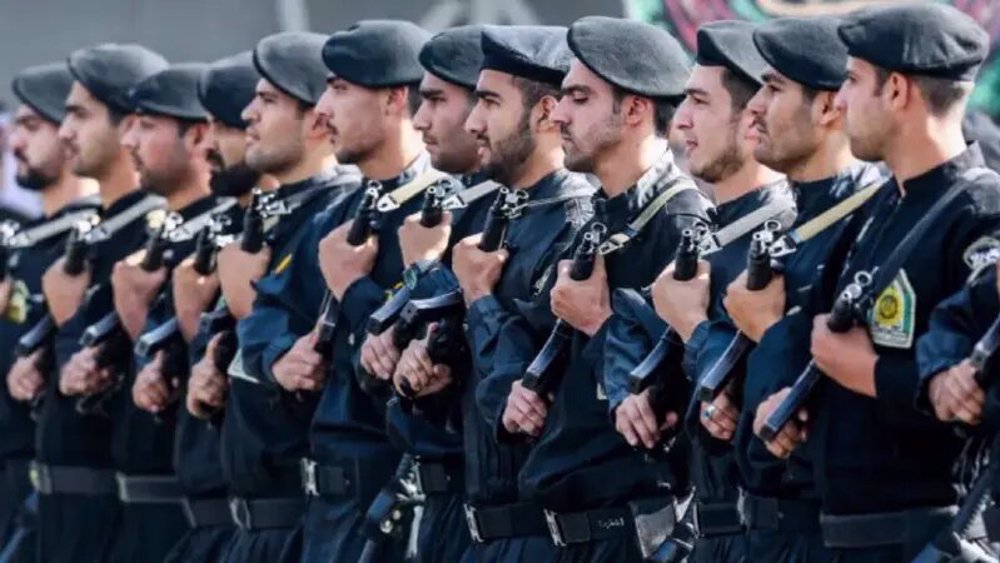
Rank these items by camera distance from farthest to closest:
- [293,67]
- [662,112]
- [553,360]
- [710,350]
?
[293,67] < [662,112] < [553,360] < [710,350]

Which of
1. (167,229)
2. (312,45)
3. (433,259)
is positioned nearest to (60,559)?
(167,229)

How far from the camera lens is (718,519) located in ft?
28.9

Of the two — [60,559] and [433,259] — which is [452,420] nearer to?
[433,259]

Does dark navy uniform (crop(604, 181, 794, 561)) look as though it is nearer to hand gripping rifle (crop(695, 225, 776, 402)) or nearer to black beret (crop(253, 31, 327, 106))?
hand gripping rifle (crop(695, 225, 776, 402))

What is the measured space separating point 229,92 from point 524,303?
9.44 feet

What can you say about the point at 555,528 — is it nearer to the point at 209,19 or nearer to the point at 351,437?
the point at 351,437

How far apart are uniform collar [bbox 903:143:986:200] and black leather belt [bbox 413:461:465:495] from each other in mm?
2850

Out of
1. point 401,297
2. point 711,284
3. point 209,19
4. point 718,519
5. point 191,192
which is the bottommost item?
point 209,19

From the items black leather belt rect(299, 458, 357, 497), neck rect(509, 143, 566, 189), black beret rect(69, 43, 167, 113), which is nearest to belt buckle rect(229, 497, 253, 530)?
black leather belt rect(299, 458, 357, 497)

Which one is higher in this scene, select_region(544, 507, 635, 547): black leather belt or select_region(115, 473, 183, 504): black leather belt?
select_region(544, 507, 635, 547): black leather belt

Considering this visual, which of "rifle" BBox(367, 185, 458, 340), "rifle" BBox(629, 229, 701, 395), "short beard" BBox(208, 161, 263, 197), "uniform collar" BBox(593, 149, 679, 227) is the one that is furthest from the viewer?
"short beard" BBox(208, 161, 263, 197)

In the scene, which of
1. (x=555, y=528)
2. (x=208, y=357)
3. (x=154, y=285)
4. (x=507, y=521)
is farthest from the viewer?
(x=154, y=285)

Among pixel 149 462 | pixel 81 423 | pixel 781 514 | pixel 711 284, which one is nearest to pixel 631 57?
pixel 711 284

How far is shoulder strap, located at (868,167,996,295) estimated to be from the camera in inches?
303
